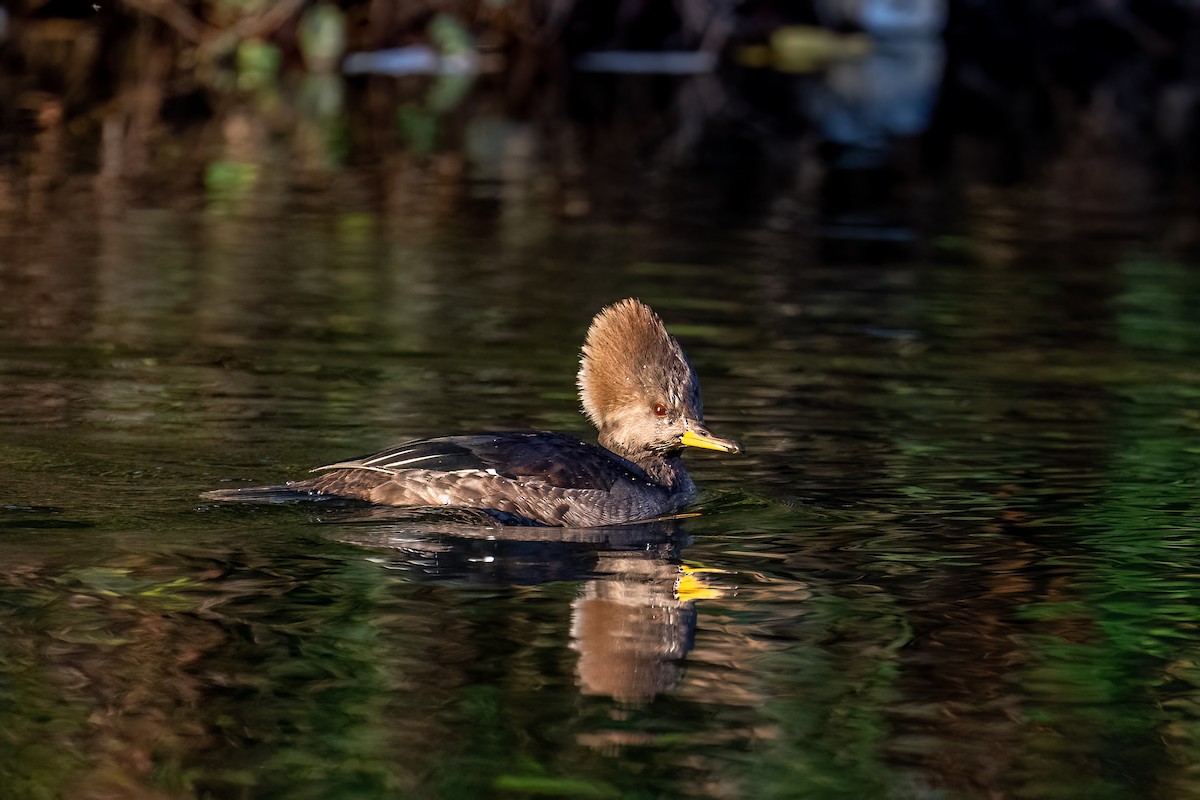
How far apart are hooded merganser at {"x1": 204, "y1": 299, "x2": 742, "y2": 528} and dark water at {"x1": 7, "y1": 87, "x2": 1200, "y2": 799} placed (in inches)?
5.9

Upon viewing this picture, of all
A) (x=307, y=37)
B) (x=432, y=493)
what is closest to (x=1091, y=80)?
(x=307, y=37)

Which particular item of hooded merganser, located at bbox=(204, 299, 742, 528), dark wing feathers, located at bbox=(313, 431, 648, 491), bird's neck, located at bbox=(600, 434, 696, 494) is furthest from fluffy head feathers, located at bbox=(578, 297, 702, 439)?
dark wing feathers, located at bbox=(313, 431, 648, 491)

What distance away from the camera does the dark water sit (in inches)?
223

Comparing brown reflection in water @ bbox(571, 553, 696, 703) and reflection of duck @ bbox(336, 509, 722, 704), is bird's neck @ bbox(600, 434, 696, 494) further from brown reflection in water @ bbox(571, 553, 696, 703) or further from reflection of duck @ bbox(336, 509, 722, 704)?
brown reflection in water @ bbox(571, 553, 696, 703)

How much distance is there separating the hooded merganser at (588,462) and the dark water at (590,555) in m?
0.15

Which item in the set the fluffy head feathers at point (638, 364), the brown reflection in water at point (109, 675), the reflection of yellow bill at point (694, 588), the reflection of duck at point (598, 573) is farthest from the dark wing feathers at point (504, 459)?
the brown reflection in water at point (109, 675)

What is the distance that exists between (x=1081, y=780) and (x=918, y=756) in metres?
0.42

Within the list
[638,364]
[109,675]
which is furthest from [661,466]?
[109,675]

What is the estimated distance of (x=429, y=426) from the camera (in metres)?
9.72

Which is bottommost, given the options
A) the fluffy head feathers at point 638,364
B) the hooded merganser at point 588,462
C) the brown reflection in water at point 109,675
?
the brown reflection in water at point 109,675

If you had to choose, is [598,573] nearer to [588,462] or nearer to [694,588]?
[694,588]

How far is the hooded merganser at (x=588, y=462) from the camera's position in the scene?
26.6ft

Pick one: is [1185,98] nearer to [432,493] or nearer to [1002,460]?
[1002,460]

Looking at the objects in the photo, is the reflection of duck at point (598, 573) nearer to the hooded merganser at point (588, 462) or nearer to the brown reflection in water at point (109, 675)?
the hooded merganser at point (588, 462)
